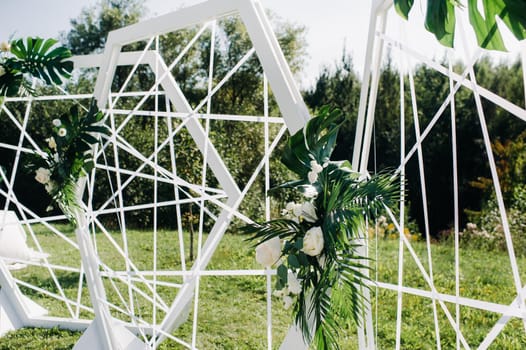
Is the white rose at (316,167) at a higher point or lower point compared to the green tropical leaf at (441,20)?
lower

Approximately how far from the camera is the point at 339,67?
977 centimetres

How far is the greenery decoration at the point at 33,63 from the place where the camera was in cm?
306

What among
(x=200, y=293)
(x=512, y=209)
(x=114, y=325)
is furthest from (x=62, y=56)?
(x=512, y=209)

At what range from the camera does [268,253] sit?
1.53m

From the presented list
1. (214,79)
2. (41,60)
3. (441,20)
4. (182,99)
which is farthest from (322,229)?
(214,79)

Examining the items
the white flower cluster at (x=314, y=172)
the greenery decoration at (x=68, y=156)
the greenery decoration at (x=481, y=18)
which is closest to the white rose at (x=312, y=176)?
the white flower cluster at (x=314, y=172)

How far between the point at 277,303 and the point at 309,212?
4.30 metres

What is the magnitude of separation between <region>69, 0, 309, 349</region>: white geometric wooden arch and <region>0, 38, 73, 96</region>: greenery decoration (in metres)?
0.37

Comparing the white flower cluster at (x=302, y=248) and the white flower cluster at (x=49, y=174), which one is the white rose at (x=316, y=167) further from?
the white flower cluster at (x=49, y=174)

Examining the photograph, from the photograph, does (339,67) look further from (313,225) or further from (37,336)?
(313,225)

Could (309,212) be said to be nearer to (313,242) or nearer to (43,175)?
(313,242)

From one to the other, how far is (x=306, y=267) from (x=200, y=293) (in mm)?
4849

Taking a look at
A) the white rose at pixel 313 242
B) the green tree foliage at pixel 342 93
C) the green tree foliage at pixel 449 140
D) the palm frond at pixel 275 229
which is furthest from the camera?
the green tree foliage at pixel 342 93

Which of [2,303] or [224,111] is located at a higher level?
[224,111]
